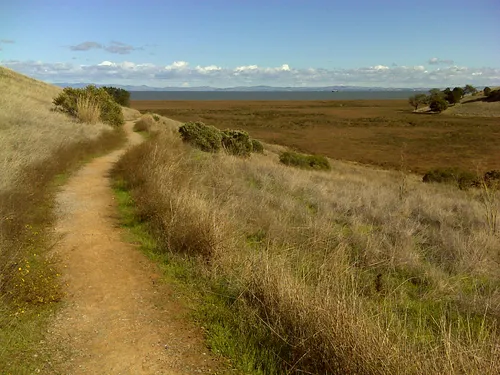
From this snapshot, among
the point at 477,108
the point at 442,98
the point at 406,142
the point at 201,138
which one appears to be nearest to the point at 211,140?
the point at 201,138

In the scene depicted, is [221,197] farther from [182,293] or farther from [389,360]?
[389,360]

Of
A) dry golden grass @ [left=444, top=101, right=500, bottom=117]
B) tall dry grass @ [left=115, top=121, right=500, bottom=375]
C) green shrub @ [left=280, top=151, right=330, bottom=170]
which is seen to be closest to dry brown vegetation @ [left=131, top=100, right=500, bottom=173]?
green shrub @ [left=280, top=151, right=330, bottom=170]

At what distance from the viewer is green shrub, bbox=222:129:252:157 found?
22769mm

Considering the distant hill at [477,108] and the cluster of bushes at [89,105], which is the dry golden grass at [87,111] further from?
the distant hill at [477,108]

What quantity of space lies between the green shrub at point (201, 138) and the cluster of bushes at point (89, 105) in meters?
5.19

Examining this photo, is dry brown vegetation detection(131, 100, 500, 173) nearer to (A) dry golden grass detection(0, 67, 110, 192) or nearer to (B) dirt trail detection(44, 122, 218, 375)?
(A) dry golden grass detection(0, 67, 110, 192)

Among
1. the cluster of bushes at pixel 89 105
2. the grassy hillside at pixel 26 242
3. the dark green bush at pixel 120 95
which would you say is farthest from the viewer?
the dark green bush at pixel 120 95

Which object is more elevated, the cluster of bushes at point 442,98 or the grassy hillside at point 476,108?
the cluster of bushes at point 442,98

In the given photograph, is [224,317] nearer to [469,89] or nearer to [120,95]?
[120,95]

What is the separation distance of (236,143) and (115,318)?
65.2 ft

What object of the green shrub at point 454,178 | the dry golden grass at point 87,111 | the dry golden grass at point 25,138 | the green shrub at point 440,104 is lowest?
the green shrub at point 454,178

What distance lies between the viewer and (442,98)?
92.1 metres

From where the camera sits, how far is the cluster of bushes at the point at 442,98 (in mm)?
89188

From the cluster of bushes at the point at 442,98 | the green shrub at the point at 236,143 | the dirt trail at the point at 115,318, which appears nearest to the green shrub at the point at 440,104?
the cluster of bushes at the point at 442,98
